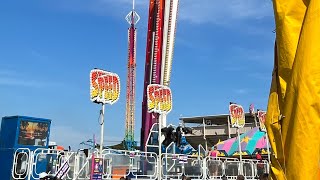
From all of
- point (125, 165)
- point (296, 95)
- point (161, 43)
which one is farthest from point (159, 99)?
point (161, 43)

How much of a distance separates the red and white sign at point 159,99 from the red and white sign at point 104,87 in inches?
94.0

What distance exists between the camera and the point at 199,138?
53.5 metres

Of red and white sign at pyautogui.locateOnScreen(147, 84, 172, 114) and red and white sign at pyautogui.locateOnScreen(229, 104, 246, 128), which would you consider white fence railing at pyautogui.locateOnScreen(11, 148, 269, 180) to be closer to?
red and white sign at pyautogui.locateOnScreen(147, 84, 172, 114)

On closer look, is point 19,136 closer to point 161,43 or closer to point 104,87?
point 104,87

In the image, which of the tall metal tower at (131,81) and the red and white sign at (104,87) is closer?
the red and white sign at (104,87)

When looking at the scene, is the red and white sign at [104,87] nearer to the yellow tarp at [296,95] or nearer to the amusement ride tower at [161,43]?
the yellow tarp at [296,95]

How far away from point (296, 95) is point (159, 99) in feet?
38.0

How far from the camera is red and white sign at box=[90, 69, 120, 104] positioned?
35.4ft

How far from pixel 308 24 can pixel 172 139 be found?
43.5 feet

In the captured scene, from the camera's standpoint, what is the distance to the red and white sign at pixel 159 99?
13688 millimetres

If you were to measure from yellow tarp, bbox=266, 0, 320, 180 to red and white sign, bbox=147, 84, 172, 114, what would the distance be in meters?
11.1

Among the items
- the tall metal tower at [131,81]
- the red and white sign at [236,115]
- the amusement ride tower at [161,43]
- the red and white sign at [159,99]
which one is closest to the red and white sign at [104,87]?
the red and white sign at [159,99]

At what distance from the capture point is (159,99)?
13.8m

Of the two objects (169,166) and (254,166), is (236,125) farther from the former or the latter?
(169,166)
